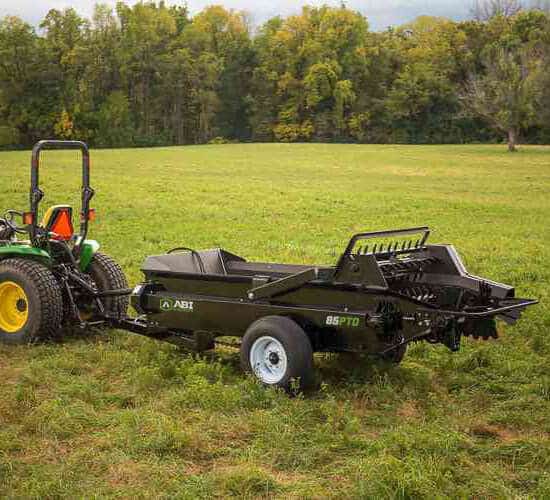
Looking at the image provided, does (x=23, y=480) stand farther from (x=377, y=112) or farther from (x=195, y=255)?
(x=377, y=112)

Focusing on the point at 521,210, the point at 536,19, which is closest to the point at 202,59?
the point at 536,19

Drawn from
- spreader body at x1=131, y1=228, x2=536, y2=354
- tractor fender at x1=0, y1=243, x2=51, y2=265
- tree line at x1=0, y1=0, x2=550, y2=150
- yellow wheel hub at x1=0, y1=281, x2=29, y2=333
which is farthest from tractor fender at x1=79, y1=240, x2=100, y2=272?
tree line at x1=0, y1=0, x2=550, y2=150

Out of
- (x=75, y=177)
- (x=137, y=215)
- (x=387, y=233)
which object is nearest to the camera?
(x=387, y=233)

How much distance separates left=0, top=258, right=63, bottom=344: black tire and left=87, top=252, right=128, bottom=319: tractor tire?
71cm

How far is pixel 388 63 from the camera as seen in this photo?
9019 cm

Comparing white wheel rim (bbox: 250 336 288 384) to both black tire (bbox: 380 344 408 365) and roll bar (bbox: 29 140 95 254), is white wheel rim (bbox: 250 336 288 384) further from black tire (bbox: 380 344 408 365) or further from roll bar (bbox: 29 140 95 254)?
roll bar (bbox: 29 140 95 254)

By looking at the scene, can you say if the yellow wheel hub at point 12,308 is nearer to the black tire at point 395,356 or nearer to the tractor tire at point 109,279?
the tractor tire at point 109,279

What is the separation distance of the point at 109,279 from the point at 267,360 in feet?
8.89

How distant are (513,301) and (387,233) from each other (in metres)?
1.18

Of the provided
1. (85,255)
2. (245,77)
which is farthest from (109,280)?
(245,77)

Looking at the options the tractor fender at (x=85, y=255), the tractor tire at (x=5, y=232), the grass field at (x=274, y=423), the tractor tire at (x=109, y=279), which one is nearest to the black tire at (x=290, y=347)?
the grass field at (x=274, y=423)

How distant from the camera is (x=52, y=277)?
8.22 m

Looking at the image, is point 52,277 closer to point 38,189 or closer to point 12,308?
point 12,308

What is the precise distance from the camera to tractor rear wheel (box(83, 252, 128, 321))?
8.85m
